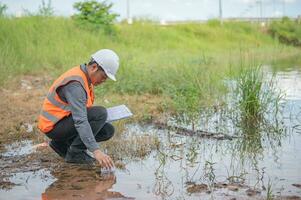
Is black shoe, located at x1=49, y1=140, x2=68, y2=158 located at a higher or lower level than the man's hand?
lower

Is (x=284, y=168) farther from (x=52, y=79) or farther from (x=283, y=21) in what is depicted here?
(x=283, y=21)

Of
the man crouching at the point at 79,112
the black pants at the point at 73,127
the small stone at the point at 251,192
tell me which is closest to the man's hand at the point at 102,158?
the man crouching at the point at 79,112

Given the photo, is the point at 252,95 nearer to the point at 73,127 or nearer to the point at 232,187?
the point at 232,187

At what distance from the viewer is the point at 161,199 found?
4449 millimetres

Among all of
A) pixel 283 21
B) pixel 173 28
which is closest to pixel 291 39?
pixel 283 21

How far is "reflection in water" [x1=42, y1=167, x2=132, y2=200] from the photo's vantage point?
457cm

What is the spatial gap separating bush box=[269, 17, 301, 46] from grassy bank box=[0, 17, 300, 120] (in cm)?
537

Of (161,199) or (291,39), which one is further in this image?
(291,39)

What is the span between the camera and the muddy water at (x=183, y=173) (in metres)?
4.62

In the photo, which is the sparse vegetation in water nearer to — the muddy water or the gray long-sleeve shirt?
the muddy water

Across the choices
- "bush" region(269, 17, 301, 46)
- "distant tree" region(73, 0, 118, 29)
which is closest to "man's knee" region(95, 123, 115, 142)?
"distant tree" region(73, 0, 118, 29)

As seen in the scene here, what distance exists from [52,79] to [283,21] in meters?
26.4

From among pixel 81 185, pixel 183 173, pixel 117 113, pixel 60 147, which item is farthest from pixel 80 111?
pixel 183 173

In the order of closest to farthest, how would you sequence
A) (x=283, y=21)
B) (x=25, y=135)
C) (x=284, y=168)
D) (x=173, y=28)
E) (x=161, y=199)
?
(x=161, y=199) < (x=284, y=168) < (x=25, y=135) < (x=173, y=28) < (x=283, y=21)
